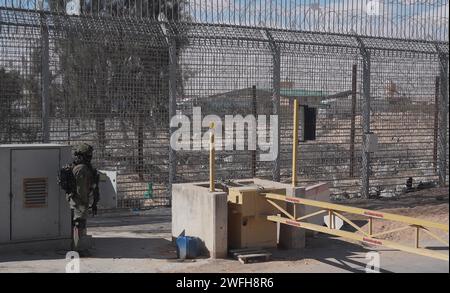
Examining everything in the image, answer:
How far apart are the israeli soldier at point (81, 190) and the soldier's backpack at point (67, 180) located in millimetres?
27

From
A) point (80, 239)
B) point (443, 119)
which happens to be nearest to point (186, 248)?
point (80, 239)

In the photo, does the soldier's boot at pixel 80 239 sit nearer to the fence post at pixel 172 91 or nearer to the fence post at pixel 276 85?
the fence post at pixel 172 91

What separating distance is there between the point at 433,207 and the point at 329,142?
3071 mm

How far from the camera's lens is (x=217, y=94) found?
13406mm

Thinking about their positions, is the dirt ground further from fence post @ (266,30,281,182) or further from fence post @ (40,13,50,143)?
fence post @ (266,30,281,182)

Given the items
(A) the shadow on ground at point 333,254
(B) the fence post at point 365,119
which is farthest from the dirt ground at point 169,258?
(B) the fence post at point 365,119

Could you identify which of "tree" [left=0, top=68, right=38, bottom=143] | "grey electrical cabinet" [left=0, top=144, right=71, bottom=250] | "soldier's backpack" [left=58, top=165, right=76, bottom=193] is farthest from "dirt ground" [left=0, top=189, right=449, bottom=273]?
"tree" [left=0, top=68, right=38, bottom=143]

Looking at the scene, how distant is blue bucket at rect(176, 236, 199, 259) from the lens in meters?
8.88

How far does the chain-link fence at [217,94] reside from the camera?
37.9 feet

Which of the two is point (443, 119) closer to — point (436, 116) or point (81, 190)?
point (436, 116)

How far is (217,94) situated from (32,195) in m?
5.33

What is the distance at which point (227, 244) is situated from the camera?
30.0 feet
